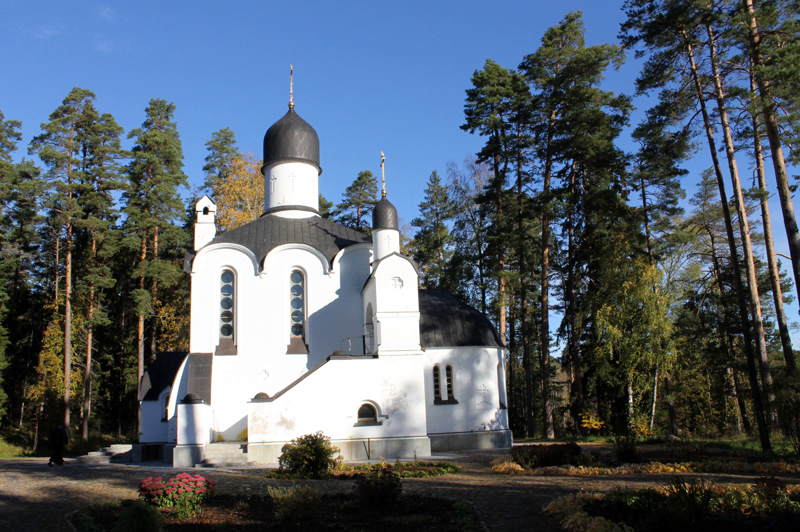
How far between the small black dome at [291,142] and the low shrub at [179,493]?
1536 cm

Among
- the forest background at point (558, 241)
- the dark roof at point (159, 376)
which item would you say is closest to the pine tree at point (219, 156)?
the forest background at point (558, 241)

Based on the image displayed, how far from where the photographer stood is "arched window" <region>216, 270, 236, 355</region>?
1811 cm

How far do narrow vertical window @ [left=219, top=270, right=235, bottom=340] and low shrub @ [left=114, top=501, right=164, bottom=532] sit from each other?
12.0 metres

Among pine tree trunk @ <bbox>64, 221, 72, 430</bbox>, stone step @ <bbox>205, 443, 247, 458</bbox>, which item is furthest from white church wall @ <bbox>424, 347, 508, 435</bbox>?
pine tree trunk @ <bbox>64, 221, 72, 430</bbox>

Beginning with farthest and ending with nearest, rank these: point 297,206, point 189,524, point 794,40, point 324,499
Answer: point 297,206 < point 794,40 < point 324,499 < point 189,524

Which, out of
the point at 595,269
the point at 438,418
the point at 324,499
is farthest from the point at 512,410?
the point at 324,499

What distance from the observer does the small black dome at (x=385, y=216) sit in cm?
1873

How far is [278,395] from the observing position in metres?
15.7

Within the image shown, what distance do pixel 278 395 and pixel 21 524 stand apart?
8.28m

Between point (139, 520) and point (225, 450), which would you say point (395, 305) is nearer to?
point (225, 450)

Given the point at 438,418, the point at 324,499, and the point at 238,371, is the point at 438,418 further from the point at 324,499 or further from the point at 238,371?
the point at 324,499

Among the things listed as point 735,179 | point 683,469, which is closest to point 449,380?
point 683,469

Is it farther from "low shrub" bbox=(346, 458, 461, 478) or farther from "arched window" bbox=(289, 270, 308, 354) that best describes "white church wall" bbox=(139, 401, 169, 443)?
"low shrub" bbox=(346, 458, 461, 478)

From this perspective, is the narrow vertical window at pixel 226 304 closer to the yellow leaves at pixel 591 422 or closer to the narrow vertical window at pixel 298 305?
the narrow vertical window at pixel 298 305
